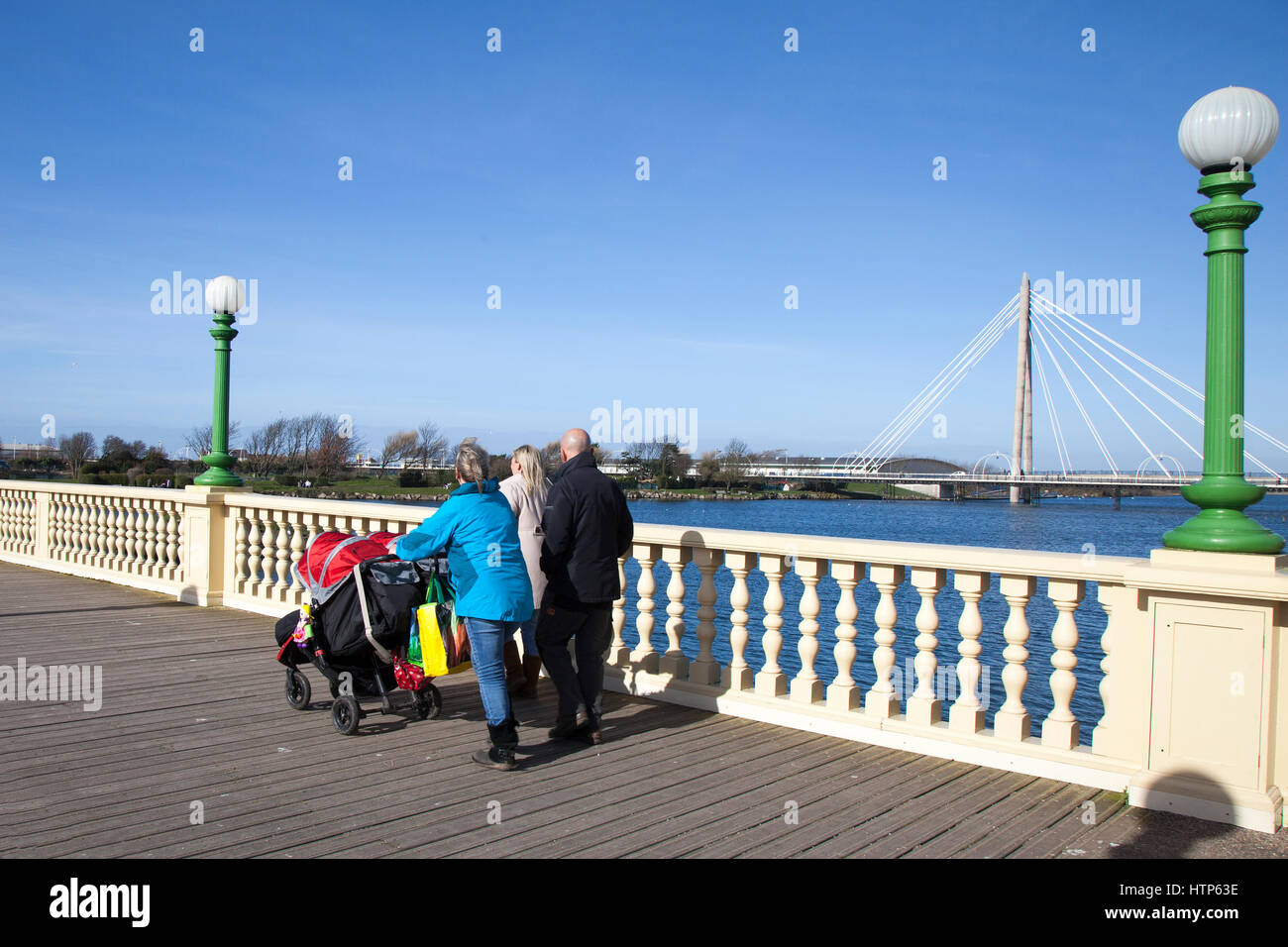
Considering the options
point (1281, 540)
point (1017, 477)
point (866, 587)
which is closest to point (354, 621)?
point (1281, 540)

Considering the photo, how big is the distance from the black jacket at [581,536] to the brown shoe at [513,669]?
1.00 m

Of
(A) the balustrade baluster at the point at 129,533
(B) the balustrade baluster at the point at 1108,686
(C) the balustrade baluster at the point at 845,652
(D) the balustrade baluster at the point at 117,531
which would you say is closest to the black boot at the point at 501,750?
(C) the balustrade baluster at the point at 845,652

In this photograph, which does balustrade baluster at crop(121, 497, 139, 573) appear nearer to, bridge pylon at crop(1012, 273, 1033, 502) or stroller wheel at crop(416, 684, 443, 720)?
stroller wheel at crop(416, 684, 443, 720)

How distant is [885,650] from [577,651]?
1.70 m

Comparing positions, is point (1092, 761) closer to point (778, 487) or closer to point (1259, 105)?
point (1259, 105)

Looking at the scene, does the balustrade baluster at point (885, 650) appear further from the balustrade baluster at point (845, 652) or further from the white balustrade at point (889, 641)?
the balustrade baluster at point (845, 652)

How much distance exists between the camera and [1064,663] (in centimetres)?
444

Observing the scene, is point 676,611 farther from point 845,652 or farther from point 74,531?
point 74,531

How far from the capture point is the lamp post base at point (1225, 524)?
3967mm

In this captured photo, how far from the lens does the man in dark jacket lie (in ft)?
16.6

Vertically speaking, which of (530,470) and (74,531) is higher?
(530,470)

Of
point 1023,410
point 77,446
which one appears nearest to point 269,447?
point 77,446

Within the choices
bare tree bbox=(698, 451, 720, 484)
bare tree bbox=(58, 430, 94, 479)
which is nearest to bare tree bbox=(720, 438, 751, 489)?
bare tree bbox=(698, 451, 720, 484)

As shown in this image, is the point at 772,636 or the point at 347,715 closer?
the point at 347,715
